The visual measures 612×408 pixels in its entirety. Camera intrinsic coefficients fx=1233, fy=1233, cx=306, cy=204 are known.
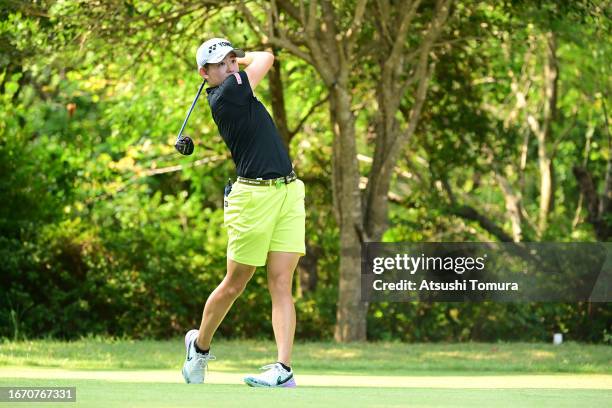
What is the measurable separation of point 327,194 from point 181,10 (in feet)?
15.5

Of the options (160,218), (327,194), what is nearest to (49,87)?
(160,218)

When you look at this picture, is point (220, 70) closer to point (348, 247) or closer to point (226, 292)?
point (226, 292)

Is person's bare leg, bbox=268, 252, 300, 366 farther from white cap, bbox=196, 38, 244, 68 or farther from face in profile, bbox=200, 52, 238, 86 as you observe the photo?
white cap, bbox=196, 38, 244, 68

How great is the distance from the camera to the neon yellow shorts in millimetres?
7375

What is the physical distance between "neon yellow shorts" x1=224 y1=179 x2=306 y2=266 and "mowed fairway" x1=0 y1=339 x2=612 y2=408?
86 cm

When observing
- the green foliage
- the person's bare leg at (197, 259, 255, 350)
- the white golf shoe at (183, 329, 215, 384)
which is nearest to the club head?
the person's bare leg at (197, 259, 255, 350)

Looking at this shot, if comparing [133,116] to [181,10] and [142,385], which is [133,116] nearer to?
[181,10]

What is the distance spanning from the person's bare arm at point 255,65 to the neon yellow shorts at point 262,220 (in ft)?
2.11

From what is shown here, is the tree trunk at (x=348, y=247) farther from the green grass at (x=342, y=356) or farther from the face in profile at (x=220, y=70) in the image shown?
the face in profile at (x=220, y=70)

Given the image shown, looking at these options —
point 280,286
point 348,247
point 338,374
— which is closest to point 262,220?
point 280,286

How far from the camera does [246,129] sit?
7.30 m

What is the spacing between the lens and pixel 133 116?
19172 millimetres

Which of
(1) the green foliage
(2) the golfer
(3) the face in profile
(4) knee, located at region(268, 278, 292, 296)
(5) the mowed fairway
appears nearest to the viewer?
(5) the mowed fairway

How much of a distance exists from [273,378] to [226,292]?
0.71m
